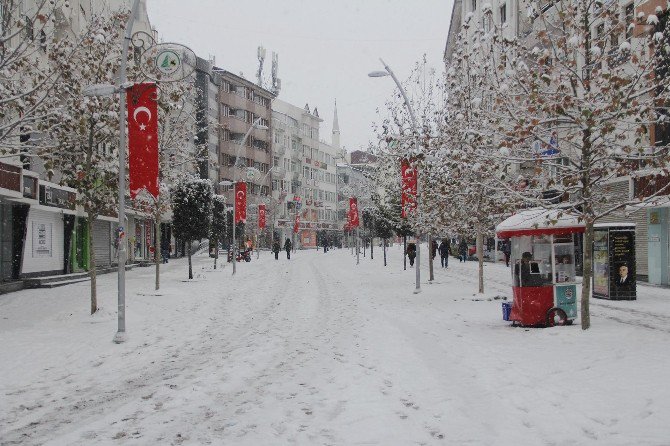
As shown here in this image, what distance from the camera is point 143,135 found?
536 inches

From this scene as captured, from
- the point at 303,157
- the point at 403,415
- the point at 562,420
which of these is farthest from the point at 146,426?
the point at 303,157

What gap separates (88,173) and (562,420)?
1251 centimetres

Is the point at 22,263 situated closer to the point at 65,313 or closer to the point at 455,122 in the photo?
the point at 65,313

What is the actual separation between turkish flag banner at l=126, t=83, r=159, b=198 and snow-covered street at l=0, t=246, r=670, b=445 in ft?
11.1

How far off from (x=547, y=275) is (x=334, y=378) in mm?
5988

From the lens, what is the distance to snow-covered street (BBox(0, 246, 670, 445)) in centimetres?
613

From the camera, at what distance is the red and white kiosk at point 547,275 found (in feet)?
41.1

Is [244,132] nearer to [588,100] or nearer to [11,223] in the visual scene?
[11,223]

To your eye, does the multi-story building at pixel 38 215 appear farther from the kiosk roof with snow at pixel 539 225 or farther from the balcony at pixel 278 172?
the balcony at pixel 278 172

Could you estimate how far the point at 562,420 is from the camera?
631 centimetres

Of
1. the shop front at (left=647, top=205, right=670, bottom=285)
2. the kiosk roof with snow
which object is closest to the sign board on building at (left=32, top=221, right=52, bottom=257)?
the kiosk roof with snow

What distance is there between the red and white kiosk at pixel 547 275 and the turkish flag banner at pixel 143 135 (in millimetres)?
7865

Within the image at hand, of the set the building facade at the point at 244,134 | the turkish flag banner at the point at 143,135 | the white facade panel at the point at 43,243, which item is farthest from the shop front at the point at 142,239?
the turkish flag banner at the point at 143,135

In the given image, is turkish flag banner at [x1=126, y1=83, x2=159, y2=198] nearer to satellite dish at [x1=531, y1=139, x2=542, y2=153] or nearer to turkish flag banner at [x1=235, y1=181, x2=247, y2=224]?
satellite dish at [x1=531, y1=139, x2=542, y2=153]
